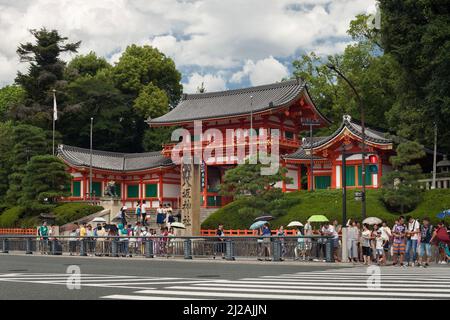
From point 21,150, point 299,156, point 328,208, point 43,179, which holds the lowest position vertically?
point 328,208

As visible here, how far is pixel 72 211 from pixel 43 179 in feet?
14.2

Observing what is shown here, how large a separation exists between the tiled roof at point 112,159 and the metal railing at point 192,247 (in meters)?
22.8

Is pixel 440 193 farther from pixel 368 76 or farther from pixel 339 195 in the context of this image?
pixel 368 76

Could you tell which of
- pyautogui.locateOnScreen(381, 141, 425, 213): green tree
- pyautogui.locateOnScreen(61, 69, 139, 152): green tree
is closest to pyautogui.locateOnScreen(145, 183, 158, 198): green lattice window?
pyautogui.locateOnScreen(61, 69, 139, 152): green tree

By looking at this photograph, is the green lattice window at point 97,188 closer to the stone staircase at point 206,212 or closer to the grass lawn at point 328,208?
the stone staircase at point 206,212

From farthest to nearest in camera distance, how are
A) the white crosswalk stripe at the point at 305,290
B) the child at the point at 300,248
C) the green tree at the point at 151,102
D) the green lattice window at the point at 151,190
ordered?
the green tree at the point at 151,102, the green lattice window at the point at 151,190, the child at the point at 300,248, the white crosswalk stripe at the point at 305,290

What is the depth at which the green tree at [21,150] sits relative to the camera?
54562mm

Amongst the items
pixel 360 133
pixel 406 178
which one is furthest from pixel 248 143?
pixel 406 178

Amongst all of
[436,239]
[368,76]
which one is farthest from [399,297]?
[368,76]

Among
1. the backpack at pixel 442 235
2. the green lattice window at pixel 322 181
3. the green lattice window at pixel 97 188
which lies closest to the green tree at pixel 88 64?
the green lattice window at pixel 97 188

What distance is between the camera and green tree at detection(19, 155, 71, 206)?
50438 millimetres

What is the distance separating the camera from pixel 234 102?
56.6 metres

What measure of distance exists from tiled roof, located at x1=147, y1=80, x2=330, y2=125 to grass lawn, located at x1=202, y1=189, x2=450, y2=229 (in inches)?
422

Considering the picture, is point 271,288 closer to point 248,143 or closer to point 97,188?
point 248,143
